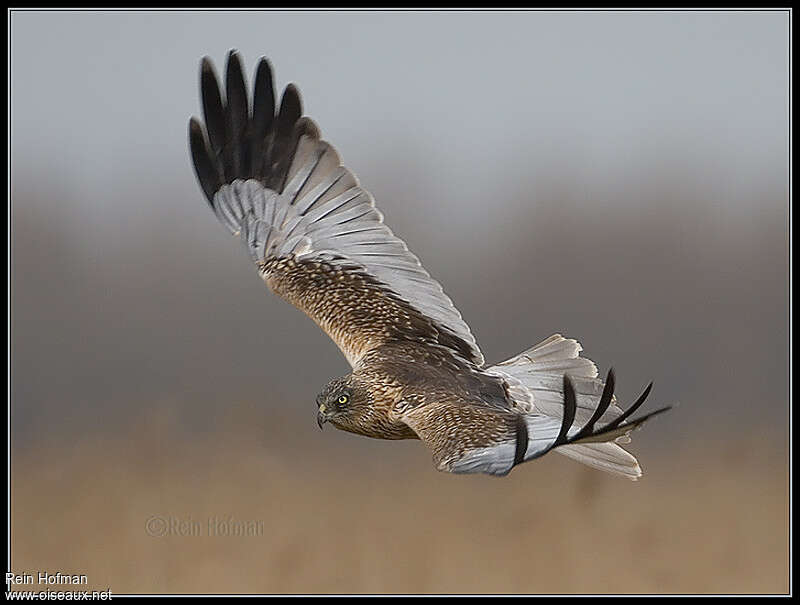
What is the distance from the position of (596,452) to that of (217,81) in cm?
207

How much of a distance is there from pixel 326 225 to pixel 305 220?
95mm

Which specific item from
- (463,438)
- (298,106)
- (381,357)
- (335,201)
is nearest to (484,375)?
(381,357)

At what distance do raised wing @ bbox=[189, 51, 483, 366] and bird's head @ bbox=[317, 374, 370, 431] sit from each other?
1.27ft

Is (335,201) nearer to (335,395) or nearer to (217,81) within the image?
(217,81)

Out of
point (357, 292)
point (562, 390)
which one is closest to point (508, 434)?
point (562, 390)

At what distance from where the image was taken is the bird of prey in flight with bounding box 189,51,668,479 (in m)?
3.80

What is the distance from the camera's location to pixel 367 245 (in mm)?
4438

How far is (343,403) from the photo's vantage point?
3812mm

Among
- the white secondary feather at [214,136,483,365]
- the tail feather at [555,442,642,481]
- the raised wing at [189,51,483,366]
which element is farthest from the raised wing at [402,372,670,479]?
the white secondary feather at [214,136,483,365]

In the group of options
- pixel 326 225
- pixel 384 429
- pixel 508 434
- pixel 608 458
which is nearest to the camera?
pixel 508 434

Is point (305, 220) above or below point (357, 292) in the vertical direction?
above

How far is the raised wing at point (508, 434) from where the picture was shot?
2.79 metres

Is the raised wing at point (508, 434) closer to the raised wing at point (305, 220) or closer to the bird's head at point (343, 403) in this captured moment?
the bird's head at point (343, 403)

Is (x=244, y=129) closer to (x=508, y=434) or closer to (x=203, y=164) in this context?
(x=203, y=164)
